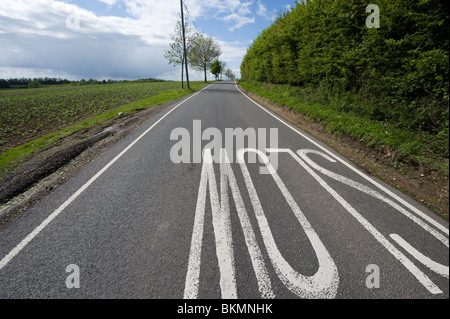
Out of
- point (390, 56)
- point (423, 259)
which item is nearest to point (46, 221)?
point (423, 259)

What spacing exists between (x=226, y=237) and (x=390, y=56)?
7691 millimetres

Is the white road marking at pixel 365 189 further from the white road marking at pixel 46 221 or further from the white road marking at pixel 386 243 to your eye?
the white road marking at pixel 46 221

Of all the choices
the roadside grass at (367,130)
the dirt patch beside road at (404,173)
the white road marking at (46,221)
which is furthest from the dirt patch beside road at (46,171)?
the roadside grass at (367,130)

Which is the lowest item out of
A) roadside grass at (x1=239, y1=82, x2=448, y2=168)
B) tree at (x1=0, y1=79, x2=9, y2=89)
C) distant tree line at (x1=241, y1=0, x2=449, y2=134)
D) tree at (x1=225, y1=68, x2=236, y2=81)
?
roadside grass at (x1=239, y1=82, x2=448, y2=168)

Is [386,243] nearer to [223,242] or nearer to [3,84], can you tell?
[223,242]

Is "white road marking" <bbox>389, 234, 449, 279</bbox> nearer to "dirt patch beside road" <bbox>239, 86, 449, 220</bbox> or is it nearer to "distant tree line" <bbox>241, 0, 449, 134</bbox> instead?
"dirt patch beside road" <bbox>239, 86, 449, 220</bbox>

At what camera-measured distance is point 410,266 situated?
2340 mm

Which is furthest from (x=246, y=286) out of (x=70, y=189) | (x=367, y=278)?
(x=70, y=189)

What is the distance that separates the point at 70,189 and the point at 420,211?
21.5 feet

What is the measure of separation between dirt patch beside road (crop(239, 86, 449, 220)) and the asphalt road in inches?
12.0

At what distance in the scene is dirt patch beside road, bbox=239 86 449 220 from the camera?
3553 millimetres

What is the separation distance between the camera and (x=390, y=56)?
629 centimetres

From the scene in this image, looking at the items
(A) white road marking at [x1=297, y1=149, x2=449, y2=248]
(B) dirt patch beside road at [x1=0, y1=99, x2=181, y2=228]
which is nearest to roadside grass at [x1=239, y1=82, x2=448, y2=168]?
(A) white road marking at [x1=297, y1=149, x2=449, y2=248]

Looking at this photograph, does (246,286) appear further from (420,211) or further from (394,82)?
(394,82)
